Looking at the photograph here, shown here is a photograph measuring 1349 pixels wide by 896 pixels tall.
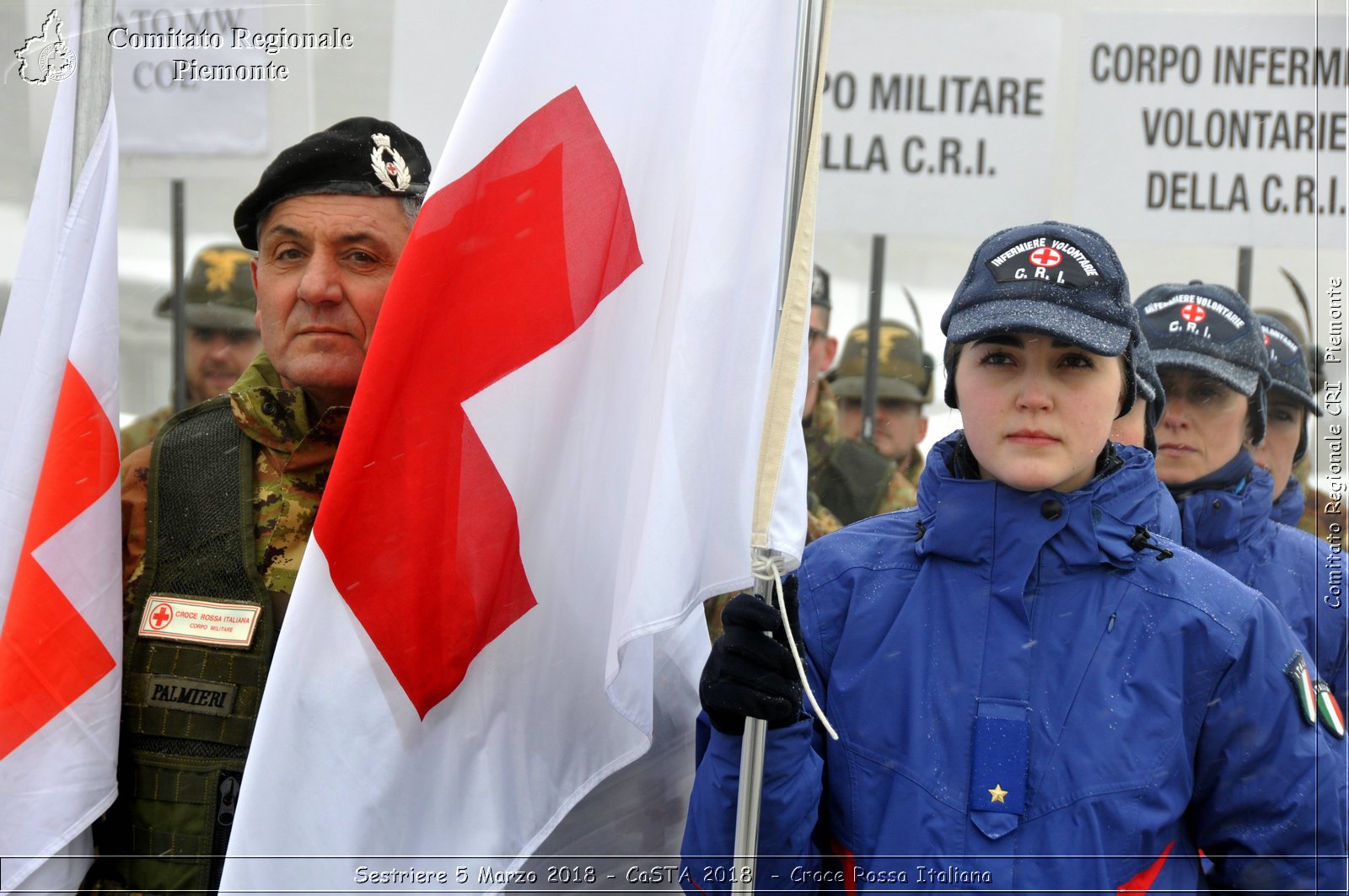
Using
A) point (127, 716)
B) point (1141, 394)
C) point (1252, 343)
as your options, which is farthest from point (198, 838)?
point (1252, 343)

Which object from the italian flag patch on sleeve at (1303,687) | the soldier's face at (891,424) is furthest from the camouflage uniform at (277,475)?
the soldier's face at (891,424)

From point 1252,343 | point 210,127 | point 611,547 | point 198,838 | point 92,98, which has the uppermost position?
point 210,127

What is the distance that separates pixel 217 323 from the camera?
15.4 feet

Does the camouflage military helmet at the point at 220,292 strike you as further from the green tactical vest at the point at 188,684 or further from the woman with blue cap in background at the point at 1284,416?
the woman with blue cap in background at the point at 1284,416

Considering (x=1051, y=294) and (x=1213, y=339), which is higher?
(x=1213, y=339)

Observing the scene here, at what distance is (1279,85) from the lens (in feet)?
12.9

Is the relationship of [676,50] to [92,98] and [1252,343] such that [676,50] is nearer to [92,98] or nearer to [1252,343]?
[92,98]

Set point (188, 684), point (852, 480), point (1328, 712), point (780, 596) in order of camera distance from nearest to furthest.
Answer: point (780, 596) → point (1328, 712) → point (188, 684) → point (852, 480)

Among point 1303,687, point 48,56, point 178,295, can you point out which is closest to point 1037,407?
point 1303,687

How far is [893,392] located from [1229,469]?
1.95 meters

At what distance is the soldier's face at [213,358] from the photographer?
15.4 feet

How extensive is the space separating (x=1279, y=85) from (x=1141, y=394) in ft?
6.92

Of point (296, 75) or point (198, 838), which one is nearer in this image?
point (198, 838)

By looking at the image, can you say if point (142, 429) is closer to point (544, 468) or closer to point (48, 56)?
point (48, 56)
